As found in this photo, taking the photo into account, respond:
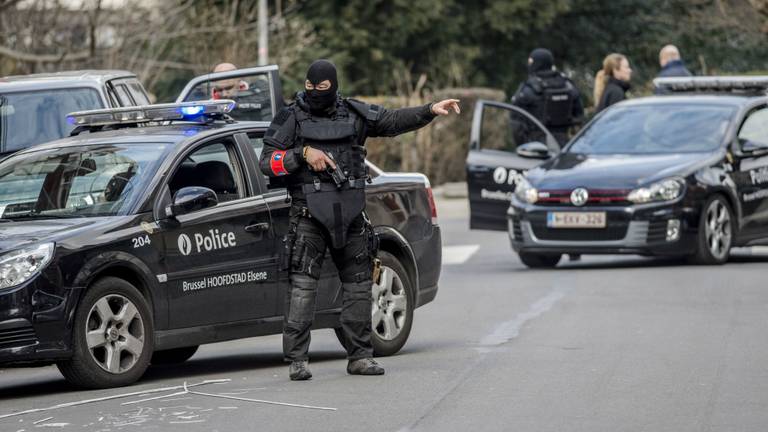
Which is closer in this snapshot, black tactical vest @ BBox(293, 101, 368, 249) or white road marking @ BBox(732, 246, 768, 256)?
black tactical vest @ BBox(293, 101, 368, 249)

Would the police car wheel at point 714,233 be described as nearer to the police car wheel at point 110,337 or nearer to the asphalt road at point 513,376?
the asphalt road at point 513,376

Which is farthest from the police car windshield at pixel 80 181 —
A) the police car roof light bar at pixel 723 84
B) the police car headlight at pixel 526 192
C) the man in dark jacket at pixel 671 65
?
the man in dark jacket at pixel 671 65

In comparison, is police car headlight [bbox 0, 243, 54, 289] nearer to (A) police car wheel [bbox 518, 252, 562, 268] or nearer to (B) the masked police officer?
(B) the masked police officer

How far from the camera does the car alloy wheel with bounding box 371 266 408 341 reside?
34.0 ft

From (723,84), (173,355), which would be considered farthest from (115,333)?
(723,84)

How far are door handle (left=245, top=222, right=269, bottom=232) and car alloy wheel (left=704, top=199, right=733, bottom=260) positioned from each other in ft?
21.8

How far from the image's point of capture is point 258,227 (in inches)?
385

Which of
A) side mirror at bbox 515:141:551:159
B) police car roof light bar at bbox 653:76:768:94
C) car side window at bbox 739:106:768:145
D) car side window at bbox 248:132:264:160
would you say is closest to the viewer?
car side window at bbox 248:132:264:160

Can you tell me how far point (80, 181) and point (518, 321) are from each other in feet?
11.9

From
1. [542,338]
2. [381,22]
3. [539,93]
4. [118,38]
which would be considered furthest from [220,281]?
[381,22]

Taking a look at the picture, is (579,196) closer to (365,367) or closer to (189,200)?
(365,367)

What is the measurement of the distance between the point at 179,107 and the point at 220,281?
3.75 ft

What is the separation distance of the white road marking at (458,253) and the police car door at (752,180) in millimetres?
3168

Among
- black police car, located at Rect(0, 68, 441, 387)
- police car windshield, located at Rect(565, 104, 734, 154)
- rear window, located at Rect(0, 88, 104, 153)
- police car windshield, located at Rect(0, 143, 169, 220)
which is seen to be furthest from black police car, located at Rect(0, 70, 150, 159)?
police car windshield, located at Rect(565, 104, 734, 154)
